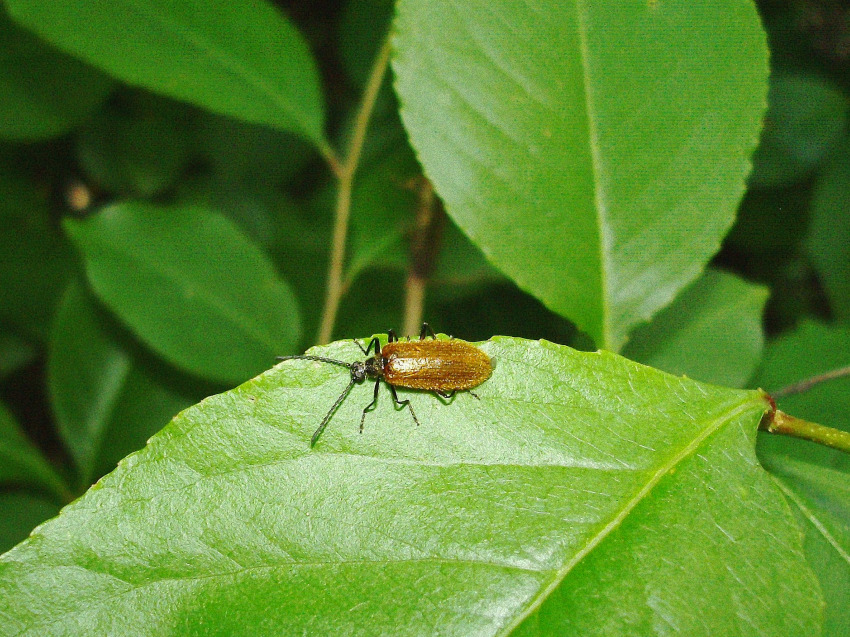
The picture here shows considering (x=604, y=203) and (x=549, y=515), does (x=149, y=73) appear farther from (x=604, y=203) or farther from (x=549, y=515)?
(x=549, y=515)

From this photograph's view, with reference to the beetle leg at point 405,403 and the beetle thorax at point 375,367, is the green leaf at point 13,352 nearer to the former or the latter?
the beetle thorax at point 375,367

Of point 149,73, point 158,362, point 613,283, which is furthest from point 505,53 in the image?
point 158,362

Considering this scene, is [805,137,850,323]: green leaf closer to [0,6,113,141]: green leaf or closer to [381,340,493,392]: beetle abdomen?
[381,340,493,392]: beetle abdomen

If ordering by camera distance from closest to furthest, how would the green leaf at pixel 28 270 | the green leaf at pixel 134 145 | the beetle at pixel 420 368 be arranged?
the beetle at pixel 420 368
the green leaf at pixel 28 270
the green leaf at pixel 134 145

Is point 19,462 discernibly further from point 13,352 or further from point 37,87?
point 37,87

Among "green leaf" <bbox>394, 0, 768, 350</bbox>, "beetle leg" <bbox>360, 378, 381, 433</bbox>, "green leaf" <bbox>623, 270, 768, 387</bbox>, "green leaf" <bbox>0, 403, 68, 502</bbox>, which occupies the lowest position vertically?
"green leaf" <bbox>0, 403, 68, 502</bbox>

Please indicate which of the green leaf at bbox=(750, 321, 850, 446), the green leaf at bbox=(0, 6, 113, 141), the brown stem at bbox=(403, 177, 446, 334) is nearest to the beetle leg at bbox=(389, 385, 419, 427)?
the brown stem at bbox=(403, 177, 446, 334)

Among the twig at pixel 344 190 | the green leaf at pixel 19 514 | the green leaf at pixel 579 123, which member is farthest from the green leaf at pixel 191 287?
the green leaf at pixel 579 123
